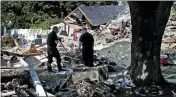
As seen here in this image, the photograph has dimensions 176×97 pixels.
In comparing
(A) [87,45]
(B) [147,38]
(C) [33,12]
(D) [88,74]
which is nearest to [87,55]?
(A) [87,45]

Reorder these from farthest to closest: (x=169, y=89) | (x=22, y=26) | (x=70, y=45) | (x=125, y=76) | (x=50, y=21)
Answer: (x=22, y=26)
(x=50, y=21)
(x=70, y=45)
(x=125, y=76)
(x=169, y=89)

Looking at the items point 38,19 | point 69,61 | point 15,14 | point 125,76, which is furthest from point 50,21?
point 125,76

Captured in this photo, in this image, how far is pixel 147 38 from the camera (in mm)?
12727

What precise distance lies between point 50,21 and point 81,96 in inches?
2005

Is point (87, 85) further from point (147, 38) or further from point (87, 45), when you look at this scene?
point (87, 45)

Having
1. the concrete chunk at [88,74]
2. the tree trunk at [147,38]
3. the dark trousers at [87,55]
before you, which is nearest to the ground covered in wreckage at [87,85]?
the concrete chunk at [88,74]

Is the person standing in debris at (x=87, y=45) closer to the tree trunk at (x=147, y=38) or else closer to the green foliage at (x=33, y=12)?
the tree trunk at (x=147, y=38)

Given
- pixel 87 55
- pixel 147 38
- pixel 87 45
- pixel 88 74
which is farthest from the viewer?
pixel 87 55

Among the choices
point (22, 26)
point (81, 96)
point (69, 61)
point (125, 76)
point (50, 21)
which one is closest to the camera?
point (81, 96)

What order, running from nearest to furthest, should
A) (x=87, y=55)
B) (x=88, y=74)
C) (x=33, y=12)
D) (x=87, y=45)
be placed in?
(x=88, y=74) < (x=87, y=45) < (x=87, y=55) < (x=33, y=12)

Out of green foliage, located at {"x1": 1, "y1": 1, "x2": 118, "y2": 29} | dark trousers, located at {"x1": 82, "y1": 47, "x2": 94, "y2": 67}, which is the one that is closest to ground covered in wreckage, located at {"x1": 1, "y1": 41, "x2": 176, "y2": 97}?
dark trousers, located at {"x1": 82, "y1": 47, "x2": 94, "y2": 67}

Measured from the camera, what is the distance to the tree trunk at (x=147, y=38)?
12.5 meters

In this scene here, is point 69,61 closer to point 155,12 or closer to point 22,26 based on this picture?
point 155,12

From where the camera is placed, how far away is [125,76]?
46.3 ft
